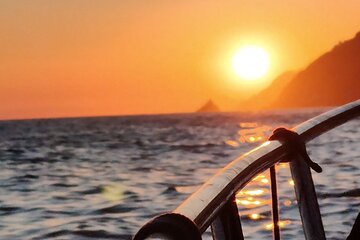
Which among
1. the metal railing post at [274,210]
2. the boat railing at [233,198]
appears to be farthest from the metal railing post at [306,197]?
the metal railing post at [274,210]

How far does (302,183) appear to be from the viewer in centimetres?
283

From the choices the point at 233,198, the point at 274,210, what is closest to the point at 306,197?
the point at 274,210

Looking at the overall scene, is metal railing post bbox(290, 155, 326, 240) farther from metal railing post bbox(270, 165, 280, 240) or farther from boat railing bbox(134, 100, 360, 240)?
metal railing post bbox(270, 165, 280, 240)

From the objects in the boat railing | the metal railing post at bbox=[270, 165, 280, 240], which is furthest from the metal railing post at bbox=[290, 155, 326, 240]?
the metal railing post at bbox=[270, 165, 280, 240]

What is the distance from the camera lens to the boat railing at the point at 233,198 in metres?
1.45

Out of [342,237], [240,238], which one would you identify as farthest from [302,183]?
[342,237]

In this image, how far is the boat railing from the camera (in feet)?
4.76

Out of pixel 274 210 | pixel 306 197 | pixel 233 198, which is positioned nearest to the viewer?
pixel 233 198

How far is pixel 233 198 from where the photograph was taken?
1.99 metres

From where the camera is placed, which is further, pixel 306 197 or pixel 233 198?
pixel 306 197

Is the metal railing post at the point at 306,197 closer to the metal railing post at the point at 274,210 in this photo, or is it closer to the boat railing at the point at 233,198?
the boat railing at the point at 233,198

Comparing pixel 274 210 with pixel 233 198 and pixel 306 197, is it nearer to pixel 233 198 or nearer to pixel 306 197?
pixel 306 197

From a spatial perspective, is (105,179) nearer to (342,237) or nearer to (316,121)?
(342,237)

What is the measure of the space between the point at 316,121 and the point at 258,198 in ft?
55.6
